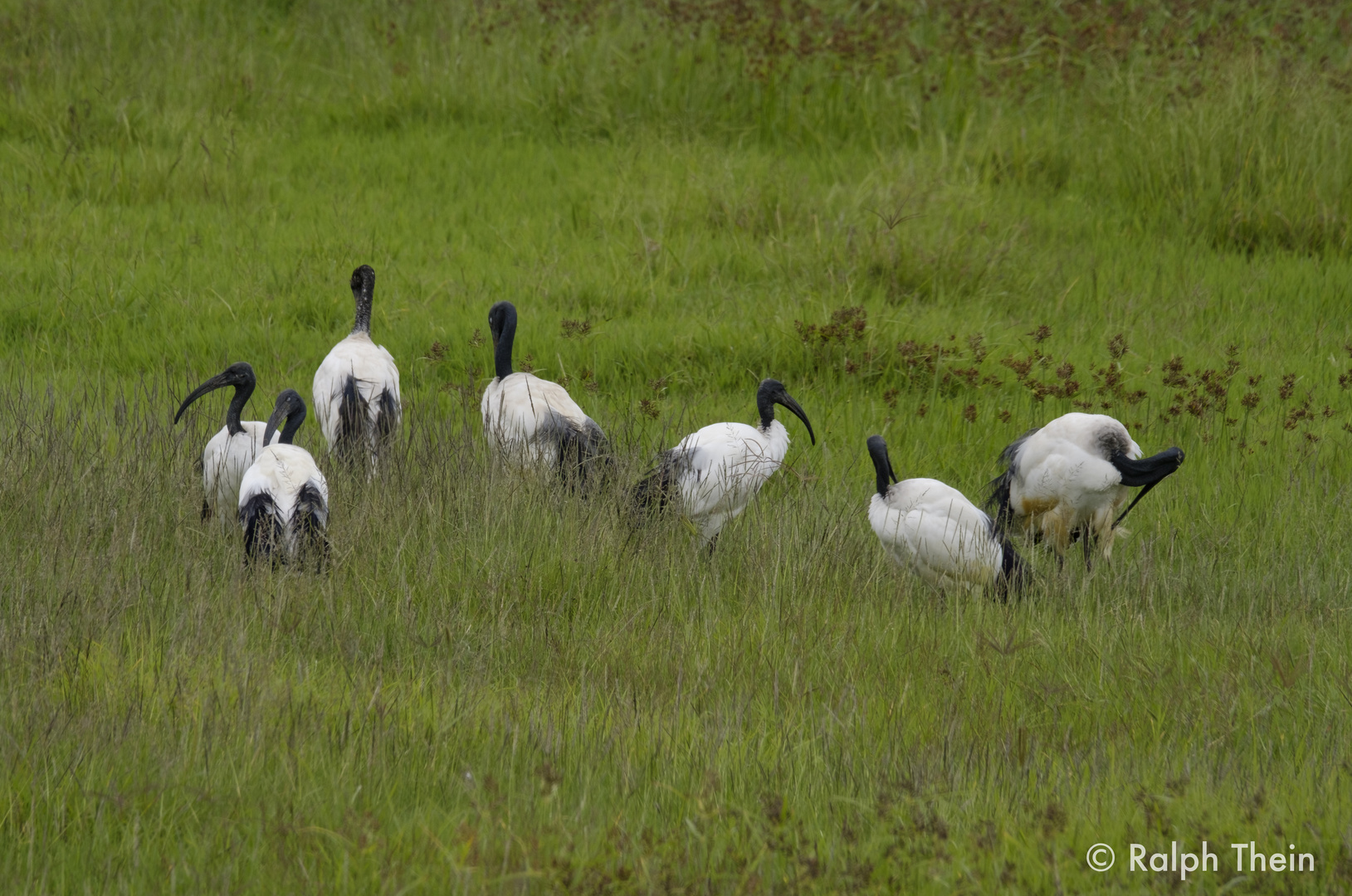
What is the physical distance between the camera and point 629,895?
2766 mm

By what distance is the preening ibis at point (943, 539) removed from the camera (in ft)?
16.5

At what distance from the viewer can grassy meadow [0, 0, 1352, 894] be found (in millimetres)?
3062

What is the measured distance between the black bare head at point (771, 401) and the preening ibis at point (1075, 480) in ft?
3.13

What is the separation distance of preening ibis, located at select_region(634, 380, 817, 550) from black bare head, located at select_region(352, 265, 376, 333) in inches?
78.6

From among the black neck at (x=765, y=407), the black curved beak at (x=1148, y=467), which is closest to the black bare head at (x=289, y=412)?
the black neck at (x=765, y=407)

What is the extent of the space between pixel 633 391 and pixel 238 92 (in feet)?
18.7

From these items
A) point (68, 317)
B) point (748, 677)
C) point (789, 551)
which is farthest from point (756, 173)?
A: point (748, 677)

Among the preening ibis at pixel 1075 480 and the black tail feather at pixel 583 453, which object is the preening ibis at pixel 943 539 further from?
the black tail feather at pixel 583 453

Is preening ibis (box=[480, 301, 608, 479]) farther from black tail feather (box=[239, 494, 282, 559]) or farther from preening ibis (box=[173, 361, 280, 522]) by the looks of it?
black tail feather (box=[239, 494, 282, 559])

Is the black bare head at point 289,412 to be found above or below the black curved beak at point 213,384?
below

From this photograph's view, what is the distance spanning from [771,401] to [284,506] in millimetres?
2398

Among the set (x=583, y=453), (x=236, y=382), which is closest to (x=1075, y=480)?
(x=583, y=453)

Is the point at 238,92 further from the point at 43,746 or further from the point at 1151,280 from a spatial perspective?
the point at 43,746

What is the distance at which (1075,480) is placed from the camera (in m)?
5.48
